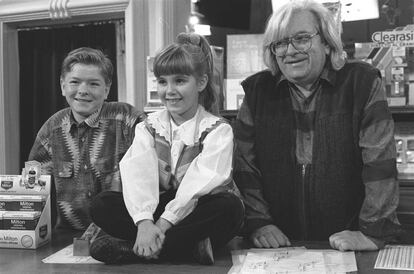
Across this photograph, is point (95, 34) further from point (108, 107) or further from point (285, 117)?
point (285, 117)

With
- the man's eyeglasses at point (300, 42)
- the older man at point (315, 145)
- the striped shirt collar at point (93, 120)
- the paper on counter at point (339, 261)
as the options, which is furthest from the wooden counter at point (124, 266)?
the man's eyeglasses at point (300, 42)

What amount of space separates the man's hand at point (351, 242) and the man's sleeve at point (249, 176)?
264 millimetres

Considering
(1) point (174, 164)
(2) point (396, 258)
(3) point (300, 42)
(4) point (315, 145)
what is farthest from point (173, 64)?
(2) point (396, 258)

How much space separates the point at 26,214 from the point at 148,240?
59 centimetres

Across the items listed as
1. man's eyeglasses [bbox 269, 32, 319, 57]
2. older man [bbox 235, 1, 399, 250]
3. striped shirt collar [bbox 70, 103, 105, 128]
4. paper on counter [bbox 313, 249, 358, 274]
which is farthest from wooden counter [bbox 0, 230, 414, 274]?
man's eyeglasses [bbox 269, 32, 319, 57]

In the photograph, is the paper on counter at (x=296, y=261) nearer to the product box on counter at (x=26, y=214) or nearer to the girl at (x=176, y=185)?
the girl at (x=176, y=185)

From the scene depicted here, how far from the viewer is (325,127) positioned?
6.17ft

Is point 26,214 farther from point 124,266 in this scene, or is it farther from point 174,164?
point 174,164

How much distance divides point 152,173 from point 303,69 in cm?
64

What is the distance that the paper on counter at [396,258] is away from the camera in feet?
5.28

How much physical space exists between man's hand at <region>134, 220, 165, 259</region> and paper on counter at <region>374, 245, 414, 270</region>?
66 centimetres

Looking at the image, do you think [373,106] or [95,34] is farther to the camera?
[95,34]

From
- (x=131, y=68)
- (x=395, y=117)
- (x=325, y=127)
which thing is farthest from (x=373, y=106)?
(x=131, y=68)

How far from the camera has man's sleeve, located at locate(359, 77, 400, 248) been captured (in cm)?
178
